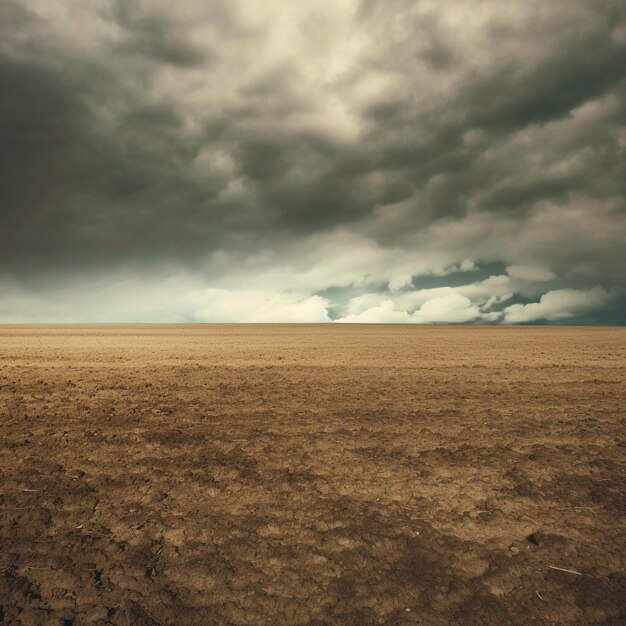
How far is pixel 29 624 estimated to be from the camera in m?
3.12

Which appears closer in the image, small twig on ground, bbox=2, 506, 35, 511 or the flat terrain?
the flat terrain

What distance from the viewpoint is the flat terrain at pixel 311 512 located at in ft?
11.1

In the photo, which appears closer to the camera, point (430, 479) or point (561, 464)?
point (430, 479)

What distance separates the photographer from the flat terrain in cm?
338

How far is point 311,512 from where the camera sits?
480 cm

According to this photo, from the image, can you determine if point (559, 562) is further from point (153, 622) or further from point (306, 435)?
point (306, 435)

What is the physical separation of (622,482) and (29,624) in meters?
6.81

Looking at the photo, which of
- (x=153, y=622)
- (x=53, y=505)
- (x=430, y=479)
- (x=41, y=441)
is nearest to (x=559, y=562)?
(x=430, y=479)

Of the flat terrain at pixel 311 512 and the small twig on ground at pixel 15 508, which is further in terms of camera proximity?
the small twig on ground at pixel 15 508

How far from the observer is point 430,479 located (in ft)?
18.8

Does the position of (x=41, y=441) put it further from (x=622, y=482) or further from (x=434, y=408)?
(x=622, y=482)

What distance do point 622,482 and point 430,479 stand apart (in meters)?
2.59

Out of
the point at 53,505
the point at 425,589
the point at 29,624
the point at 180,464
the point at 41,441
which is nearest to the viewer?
the point at 29,624

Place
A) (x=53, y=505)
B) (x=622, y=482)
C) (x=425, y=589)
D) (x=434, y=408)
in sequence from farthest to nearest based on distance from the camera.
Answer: (x=434, y=408) < (x=622, y=482) < (x=53, y=505) < (x=425, y=589)
